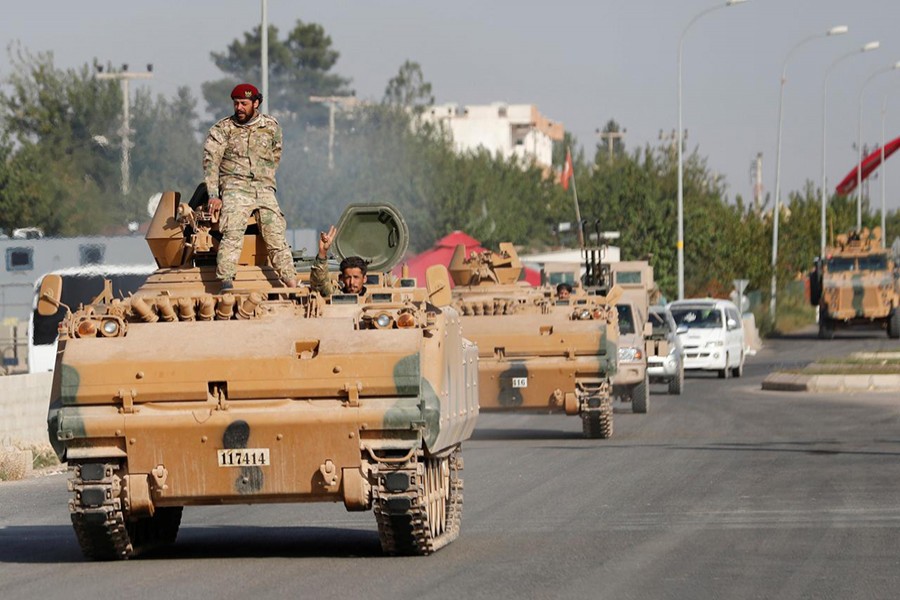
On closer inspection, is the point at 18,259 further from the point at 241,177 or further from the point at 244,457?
the point at 244,457

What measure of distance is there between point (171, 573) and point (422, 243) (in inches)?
2378

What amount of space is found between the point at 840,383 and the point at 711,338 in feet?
21.0

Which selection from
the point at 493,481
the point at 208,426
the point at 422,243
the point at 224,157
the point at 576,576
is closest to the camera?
the point at 576,576

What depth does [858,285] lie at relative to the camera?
185ft

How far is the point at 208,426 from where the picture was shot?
1170 centimetres

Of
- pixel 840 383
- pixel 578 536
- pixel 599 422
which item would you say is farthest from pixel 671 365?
pixel 578 536

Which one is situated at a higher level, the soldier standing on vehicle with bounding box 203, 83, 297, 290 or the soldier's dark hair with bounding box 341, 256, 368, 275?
the soldier standing on vehicle with bounding box 203, 83, 297, 290

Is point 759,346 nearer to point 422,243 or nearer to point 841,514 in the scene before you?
point 422,243

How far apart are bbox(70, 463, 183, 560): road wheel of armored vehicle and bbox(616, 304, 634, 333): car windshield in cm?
1787

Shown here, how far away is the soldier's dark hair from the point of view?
43.4ft

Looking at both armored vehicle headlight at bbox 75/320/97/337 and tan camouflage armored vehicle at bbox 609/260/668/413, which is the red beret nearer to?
armored vehicle headlight at bbox 75/320/97/337

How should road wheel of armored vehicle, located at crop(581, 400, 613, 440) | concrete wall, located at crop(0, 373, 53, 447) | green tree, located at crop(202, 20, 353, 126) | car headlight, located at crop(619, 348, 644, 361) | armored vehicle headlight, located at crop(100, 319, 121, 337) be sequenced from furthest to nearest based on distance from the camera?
1. green tree, located at crop(202, 20, 353, 126)
2. car headlight, located at crop(619, 348, 644, 361)
3. road wheel of armored vehicle, located at crop(581, 400, 613, 440)
4. concrete wall, located at crop(0, 373, 53, 447)
5. armored vehicle headlight, located at crop(100, 319, 121, 337)

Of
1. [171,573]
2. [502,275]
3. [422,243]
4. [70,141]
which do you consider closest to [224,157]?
[171,573]

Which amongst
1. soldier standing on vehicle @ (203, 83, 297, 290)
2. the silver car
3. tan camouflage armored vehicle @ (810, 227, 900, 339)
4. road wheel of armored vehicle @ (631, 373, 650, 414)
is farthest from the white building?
soldier standing on vehicle @ (203, 83, 297, 290)
